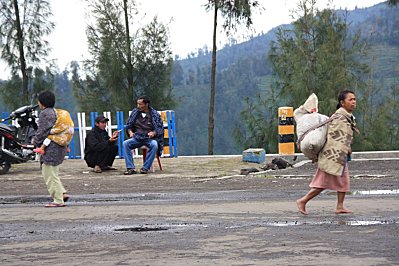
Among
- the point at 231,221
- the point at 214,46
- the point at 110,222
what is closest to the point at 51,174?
the point at 110,222

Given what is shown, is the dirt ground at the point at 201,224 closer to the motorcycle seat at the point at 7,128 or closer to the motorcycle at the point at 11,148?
the motorcycle at the point at 11,148

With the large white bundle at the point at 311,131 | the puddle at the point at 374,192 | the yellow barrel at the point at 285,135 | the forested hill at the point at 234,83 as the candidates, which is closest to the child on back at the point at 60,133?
the large white bundle at the point at 311,131

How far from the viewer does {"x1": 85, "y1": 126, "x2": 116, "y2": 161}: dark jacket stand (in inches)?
671

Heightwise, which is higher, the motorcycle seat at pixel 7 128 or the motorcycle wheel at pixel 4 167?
the motorcycle seat at pixel 7 128

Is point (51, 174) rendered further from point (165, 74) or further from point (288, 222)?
point (165, 74)

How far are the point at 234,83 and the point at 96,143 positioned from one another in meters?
84.9

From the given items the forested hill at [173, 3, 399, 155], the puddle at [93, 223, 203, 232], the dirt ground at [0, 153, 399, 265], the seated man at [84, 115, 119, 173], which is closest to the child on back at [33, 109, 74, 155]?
the dirt ground at [0, 153, 399, 265]

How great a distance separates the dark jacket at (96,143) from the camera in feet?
55.9

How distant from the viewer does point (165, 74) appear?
122 ft

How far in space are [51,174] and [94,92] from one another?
2765cm

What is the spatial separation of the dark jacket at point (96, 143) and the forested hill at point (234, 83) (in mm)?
19147

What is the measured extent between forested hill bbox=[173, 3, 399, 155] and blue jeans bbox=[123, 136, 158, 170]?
19.9 metres

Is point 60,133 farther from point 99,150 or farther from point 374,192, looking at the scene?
point 99,150

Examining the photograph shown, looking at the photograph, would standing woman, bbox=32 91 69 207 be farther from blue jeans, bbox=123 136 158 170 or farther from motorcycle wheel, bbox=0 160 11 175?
motorcycle wheel, bbox=0 160 11 175
